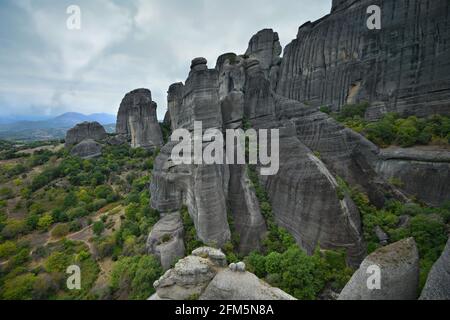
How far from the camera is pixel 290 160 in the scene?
16359 mm

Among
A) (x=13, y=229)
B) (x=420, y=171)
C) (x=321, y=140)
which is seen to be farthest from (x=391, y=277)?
(x=13, y=229)

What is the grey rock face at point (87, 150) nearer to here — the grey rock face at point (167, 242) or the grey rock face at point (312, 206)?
the grey rock face at point (167, 242)

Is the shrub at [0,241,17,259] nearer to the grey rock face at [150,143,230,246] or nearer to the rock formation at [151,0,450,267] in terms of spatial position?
the rock formation at [151,0,450,267]

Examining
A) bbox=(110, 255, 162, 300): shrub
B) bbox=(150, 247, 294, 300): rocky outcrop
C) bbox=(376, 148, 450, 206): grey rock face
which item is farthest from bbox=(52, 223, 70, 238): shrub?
bbox=(376, 148, 450, 206): grey rock face

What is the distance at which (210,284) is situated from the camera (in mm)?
11203

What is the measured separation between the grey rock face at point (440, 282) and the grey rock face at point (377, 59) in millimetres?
23009

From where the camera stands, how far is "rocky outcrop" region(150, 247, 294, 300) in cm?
1040

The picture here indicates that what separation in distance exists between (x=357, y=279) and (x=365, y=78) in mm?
30530

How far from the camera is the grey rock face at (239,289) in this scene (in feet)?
33.4

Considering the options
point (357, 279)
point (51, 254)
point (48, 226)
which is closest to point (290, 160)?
point (357, 279)

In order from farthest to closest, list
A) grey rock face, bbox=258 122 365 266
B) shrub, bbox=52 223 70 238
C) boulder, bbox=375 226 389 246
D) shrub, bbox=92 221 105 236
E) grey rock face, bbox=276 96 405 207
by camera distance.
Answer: shrub, bbox=52 223 70 238 < shrub, bbox=92 221 105 236 < grey rock face, bbox=276 96 405 207 < boulder, bbox=375 226 389 246 < grey rock face, bbox=258 122 365 266

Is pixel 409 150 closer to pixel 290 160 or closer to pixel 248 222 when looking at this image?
pixel 290 160

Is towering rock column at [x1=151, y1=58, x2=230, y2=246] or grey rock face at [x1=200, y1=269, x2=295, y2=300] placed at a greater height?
towering rock column at [x1=151, y1=58, x2=230, y2=246]

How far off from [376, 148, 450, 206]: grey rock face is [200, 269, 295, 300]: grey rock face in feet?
47.3
